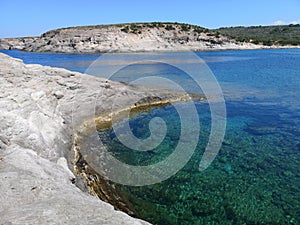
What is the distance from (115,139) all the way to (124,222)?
33.4 feet

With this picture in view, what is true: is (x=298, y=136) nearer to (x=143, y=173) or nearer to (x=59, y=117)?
(x=143, y=173)

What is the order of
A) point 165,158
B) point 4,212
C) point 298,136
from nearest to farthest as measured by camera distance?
point 4,212 < point 165,158 < point 298,136

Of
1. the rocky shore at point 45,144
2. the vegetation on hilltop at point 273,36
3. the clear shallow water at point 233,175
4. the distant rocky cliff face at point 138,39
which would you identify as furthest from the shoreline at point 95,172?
the vegetation on hilltop at point 273,36

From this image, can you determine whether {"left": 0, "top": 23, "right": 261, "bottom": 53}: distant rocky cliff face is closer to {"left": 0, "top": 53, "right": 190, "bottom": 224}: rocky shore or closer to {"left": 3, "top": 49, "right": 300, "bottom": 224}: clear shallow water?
{"left": 0, "top": 53, "right": 190, "bottom": 224}: rocky shore

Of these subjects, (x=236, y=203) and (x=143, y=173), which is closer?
(x=236, y=203)

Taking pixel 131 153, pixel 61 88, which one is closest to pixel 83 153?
pixel 131 153

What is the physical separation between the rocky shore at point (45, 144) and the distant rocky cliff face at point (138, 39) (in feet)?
220

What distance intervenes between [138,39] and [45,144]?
8092cm

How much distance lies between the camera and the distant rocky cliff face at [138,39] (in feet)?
289

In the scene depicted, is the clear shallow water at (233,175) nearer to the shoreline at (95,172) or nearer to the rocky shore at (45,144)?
the shoreline at (95,172)

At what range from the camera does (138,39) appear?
89438 millimetres

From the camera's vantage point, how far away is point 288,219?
9.40 m

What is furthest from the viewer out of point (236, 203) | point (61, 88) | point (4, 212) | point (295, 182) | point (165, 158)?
point (61, 88)

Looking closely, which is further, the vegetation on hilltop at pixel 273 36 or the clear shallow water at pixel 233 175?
the vegetation on hilltop at pixel 273 36
